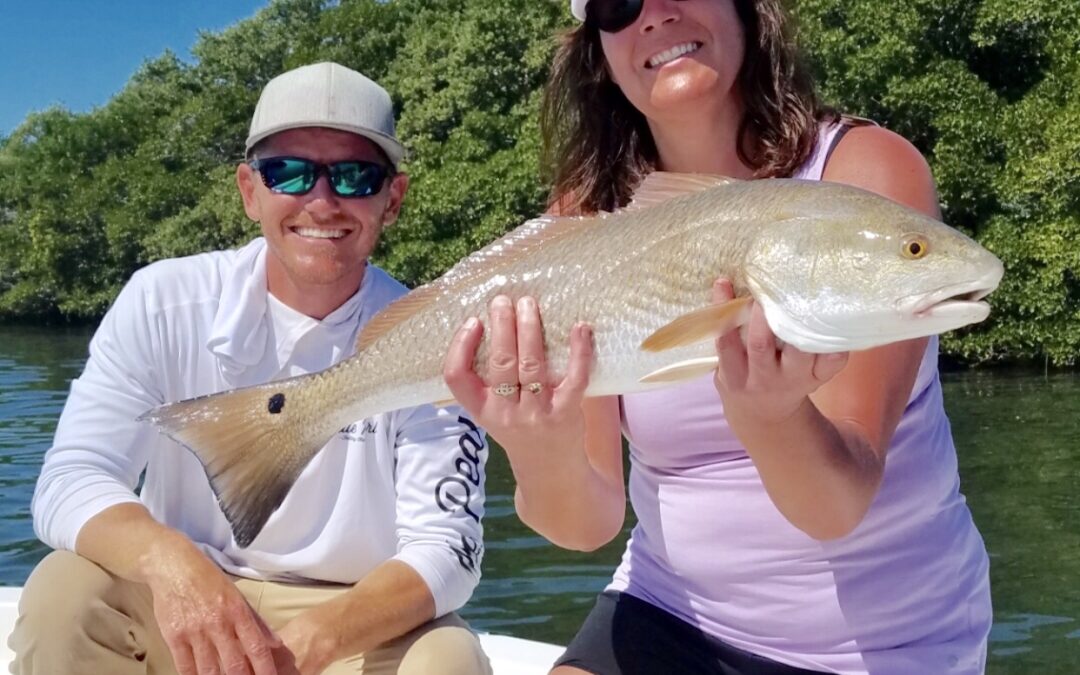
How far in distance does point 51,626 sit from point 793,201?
6.26 feet

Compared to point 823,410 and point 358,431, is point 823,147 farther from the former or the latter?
point 358,431

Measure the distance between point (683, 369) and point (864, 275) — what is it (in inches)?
13.3

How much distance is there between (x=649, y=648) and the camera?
7.59 feet

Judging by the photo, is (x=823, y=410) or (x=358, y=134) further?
(x=358, y=134)

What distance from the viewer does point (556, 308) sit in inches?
79.8

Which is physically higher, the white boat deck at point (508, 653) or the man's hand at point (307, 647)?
the man's hand at point (307, 647)

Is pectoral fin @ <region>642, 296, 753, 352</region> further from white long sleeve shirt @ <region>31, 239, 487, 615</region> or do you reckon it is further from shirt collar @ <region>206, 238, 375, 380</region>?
shirt collar @ <region>206, 238, 375, 380</region>

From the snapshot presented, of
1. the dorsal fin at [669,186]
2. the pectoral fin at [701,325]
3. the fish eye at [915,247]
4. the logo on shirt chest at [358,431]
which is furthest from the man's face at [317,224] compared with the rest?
the fish eye at [915,247]

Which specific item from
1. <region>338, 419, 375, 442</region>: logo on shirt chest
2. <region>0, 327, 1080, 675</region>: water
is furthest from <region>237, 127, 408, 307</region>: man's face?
<region>0, 327, 1080, 675</region>: water

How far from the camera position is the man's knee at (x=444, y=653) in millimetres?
2625

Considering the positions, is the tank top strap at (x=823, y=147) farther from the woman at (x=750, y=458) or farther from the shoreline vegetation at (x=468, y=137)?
the shoreline vegetation at (x=468, y=137)

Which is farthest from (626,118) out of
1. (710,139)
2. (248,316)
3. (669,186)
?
(248,316)

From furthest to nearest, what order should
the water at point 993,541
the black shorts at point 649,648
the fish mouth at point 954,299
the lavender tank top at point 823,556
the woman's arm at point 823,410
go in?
the water at point 993,541 → the black shorts at point 649,648 → the lavender tank top at point 823,556 → the woman's arm at point 823,410 → the fish mouth at point 954,299

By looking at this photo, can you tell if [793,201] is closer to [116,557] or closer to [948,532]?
[948,532]
